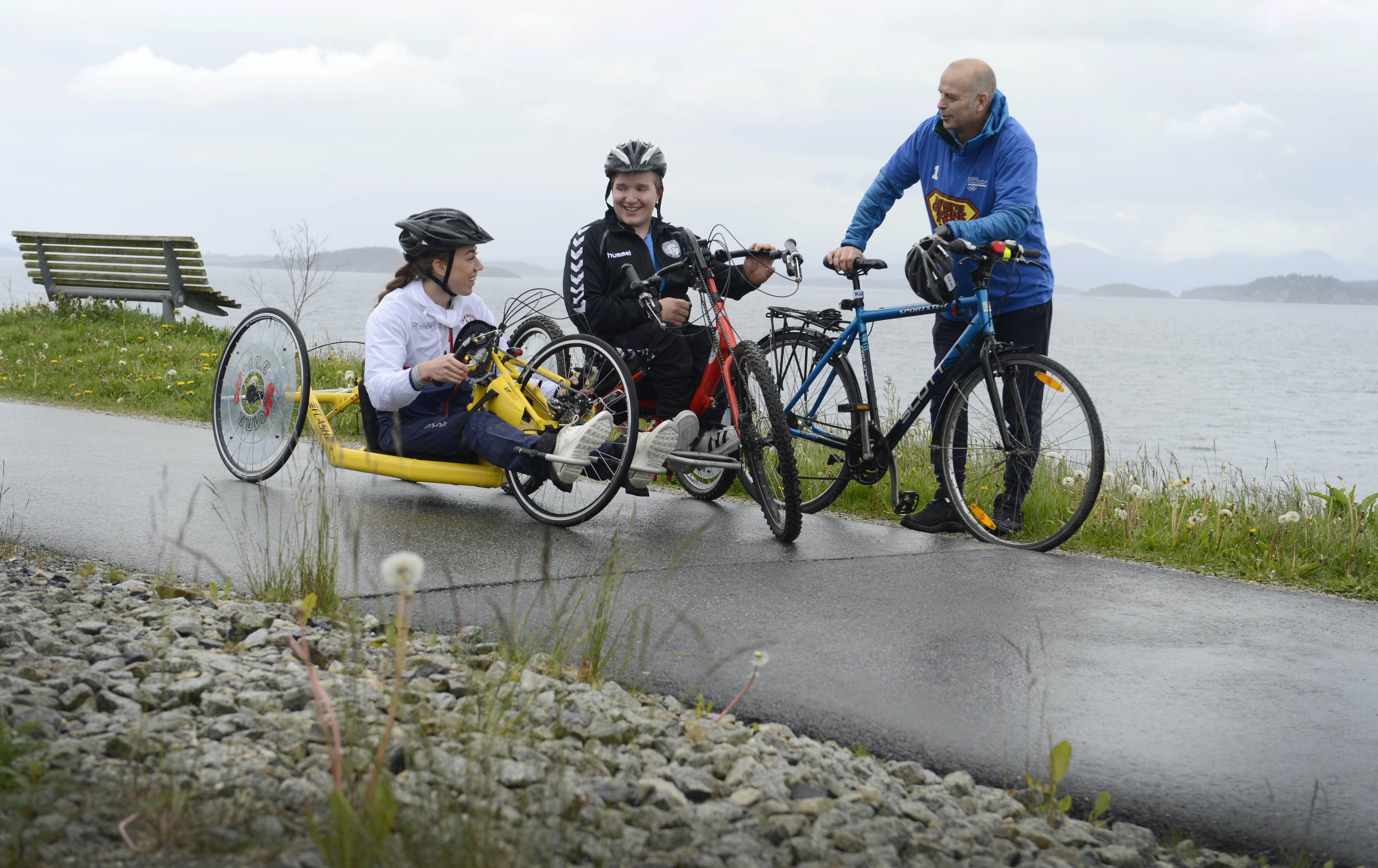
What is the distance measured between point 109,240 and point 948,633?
14476mm

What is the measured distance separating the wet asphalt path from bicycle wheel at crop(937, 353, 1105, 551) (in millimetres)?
272

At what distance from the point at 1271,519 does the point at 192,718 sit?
218 inches

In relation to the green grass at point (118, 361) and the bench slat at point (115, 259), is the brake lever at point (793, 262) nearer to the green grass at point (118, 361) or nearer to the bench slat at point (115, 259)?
the green grass at point (118, 361)

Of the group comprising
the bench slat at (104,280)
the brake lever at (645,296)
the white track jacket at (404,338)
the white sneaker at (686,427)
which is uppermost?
the bench slat at (104,280)

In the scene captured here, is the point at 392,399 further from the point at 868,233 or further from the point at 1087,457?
the point at 1087,457

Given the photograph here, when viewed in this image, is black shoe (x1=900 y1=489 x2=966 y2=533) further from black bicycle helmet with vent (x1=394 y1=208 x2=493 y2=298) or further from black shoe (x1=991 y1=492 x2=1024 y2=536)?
black bicycle helmet with vent (x1=394 y1=208 x2=493 y2=298)

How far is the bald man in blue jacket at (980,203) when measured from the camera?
5.61 m

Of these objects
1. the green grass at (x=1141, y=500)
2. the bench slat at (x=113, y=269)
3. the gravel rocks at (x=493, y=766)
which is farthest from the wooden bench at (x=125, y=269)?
the gravel rocks at (x=493, y=766)

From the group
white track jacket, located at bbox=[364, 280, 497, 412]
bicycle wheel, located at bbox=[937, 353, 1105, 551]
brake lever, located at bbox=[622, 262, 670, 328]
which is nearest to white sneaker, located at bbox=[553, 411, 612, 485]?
brake lever, located at bbox=[622, 262, 670, 328]

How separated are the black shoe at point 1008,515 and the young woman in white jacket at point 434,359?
2239 mm

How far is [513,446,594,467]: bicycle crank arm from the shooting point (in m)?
5.30

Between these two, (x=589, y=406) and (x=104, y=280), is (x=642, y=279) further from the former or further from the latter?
(x=104, y=280)

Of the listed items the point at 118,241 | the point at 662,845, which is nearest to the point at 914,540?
the point at 662,845

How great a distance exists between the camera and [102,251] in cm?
1511
